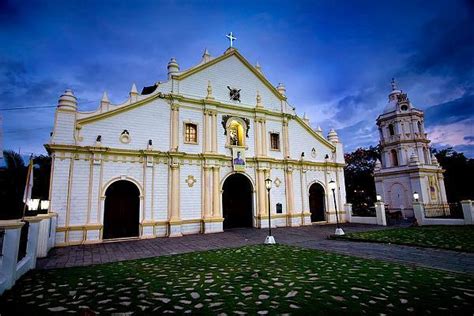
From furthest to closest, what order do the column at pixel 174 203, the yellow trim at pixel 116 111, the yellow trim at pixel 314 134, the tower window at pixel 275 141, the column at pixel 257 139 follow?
the yellow trim at pixel 314 134 → the tower window at pixel 275 141 → the column at pixel 257 139 → the column at pixel 174 203 → the yellow trim at pixel 116 111

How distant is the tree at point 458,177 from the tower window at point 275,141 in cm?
2994

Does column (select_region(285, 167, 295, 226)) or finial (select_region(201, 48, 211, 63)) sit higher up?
finial (select_region(201, 48, 211, 63))

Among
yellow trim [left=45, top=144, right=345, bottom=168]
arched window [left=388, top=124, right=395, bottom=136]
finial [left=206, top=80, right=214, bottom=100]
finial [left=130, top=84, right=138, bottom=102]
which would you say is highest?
arched window [left=388, top=124, right=395, bottom=136]

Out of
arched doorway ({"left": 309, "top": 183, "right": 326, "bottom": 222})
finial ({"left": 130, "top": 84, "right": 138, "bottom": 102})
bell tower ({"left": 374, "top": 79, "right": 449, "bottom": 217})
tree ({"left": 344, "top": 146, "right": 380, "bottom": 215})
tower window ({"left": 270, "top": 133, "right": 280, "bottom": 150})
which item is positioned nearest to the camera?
finial ({"left": 130, "top": 84, "right": 138, "bottom": 102})

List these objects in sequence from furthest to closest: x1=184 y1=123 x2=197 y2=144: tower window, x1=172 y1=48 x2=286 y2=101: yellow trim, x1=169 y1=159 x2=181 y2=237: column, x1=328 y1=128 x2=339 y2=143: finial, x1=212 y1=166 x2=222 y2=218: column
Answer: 1. x1=328 y1=128 x2=339 y2=143: finial
2. x1=172 y1=48 x2=286 y2=101: yellow trim
3. x1=184 y1=123 x2=197 y2=144: tower window
4. x1=212 y1=166 x2=222 y2=218: column
5. x1=169 y1=159 x2=181 y2=237: column

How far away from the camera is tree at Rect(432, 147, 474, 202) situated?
35.2 meters

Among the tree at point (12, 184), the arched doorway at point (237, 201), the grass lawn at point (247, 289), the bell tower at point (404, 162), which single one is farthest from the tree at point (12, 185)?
the bell tower at point (404, 162)

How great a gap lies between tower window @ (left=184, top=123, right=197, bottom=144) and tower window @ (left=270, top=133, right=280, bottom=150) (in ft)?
19.7

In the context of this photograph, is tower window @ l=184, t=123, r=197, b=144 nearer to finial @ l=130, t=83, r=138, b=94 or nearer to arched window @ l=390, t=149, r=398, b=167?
finial @ l=130, t=83, r=138, b=94

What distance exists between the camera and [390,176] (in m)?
28.8

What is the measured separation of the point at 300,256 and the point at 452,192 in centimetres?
4004

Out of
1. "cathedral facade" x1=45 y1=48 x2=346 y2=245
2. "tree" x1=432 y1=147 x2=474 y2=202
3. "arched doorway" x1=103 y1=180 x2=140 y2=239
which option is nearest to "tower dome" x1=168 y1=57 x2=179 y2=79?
"cathedral facade" x1=45 y1=48 x2=346 y2=245

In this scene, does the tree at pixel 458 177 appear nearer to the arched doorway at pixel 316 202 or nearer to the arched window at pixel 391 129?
the arched window at pixel 391 129

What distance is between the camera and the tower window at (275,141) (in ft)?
63.4
